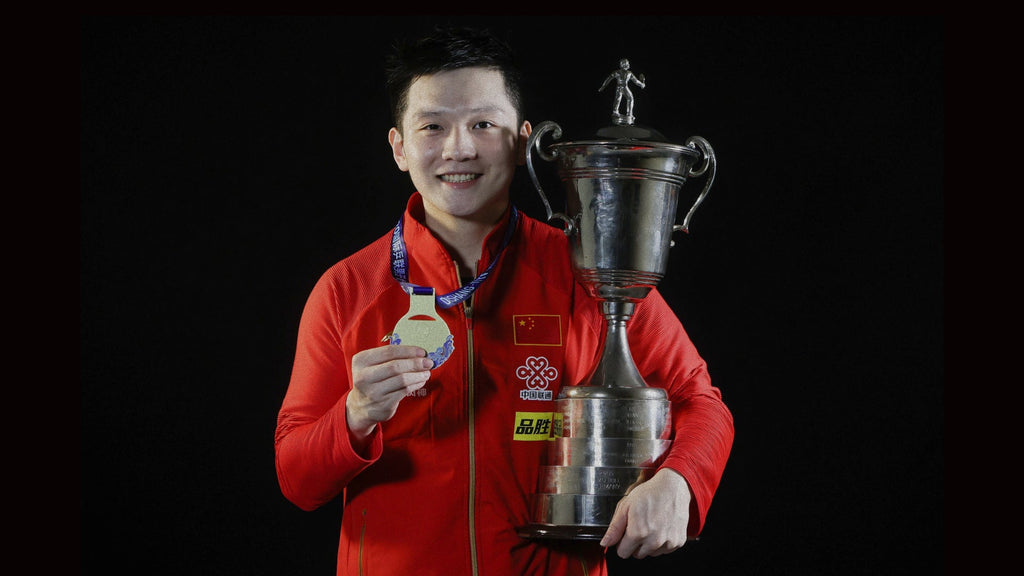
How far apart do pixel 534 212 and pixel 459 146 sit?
1056 mm

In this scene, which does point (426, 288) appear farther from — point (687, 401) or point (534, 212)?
point (534, 212)

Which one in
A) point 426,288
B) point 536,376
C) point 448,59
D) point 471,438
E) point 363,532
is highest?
point 448,59

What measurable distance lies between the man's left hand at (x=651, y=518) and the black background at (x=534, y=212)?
3.67 ft

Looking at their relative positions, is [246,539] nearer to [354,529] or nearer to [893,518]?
[354,529]

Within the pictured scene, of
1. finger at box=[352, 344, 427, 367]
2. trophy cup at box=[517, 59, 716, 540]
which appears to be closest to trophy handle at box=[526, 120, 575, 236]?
trophy cup at box=[517, 59, 716, 540]

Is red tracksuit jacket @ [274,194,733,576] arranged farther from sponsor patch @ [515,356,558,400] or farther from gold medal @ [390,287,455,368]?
gold medal @ [390,287,455,368]

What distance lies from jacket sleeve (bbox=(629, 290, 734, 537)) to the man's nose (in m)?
0.42

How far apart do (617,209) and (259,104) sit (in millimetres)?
1362

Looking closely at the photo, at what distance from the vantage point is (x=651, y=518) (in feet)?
6.48

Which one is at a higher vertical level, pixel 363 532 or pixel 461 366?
pixel 461 366

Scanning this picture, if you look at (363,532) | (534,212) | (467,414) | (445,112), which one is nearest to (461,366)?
(467,414)

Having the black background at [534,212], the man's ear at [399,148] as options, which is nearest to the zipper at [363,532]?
the man's ear at [399,148]

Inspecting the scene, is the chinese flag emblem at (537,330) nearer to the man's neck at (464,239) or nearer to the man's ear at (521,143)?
the man's neck at (464,239)

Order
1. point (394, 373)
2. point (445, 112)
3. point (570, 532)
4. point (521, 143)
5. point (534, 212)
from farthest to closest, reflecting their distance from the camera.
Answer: point (534, 212) < point (521, 143) < point (445, 112) < point (570, 532) < point (394, 373)
